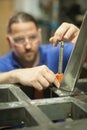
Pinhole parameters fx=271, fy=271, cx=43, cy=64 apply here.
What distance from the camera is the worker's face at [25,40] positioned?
1.54 m

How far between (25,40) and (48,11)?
8.06 ft

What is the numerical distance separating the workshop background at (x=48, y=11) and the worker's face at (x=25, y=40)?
138 centimetres

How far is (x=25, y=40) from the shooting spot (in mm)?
1561

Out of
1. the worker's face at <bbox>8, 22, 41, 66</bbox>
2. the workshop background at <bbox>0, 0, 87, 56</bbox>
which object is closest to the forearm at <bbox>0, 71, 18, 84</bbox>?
the worker's face at <bbox>8, 22, 41, 66</bbox>

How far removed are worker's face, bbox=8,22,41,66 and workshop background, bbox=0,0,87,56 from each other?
4.52 ft

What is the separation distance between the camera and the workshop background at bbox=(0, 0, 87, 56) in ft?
10.5

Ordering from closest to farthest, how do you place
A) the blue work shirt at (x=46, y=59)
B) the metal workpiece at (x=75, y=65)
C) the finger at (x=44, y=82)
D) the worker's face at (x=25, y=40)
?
the metal workpiece at (x=75, y=65) → the finger at (x=44, y=82) → the blue work shirt at (x=46, y=59) → the worker's face at (x=25, y=40)

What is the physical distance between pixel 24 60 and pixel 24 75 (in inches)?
30.3

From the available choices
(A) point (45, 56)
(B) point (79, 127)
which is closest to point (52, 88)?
(B) point (79, 127)

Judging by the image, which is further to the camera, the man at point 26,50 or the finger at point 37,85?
the man at point 26,50

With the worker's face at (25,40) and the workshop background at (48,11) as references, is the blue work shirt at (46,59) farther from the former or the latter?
the workshop background at (48,11)

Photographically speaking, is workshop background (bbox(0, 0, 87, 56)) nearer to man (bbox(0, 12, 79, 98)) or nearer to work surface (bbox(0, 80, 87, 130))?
man (bbox(0, 12, 79, 98))

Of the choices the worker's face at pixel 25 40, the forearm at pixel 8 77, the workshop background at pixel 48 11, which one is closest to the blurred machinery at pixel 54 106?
the forearm at pixel 8 77

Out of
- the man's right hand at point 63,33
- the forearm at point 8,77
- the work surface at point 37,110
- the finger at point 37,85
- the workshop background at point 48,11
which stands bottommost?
the workshop background at point 48,11
